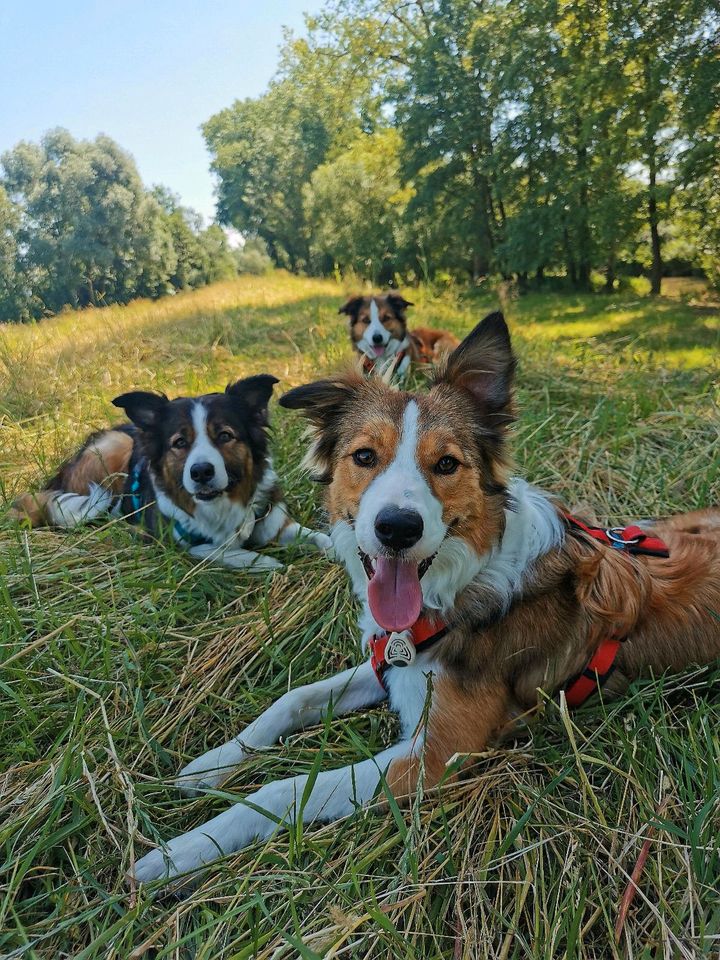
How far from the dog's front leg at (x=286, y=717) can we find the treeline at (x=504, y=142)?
820 cm

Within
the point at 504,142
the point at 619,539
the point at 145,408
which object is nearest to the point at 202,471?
the point at 145,408

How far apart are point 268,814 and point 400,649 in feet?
2.47

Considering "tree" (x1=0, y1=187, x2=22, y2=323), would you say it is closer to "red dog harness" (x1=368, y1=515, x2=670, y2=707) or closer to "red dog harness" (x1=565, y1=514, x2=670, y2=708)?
"red dog harness" (x1=368, y1=515, x2=670, y2=707)

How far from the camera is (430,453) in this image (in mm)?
2191

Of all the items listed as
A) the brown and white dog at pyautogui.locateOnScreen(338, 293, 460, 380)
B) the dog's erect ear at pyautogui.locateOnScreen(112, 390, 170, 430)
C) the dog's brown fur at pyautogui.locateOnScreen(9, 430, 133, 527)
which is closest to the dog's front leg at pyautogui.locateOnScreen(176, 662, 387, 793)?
the dog's erect ear at pyautogui.locateOnScreen(112, 390, 170, 430)

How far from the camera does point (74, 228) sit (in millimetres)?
7609

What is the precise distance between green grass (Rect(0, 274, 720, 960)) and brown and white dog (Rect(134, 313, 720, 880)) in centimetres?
11

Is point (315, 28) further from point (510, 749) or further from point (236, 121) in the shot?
point (510, 749)

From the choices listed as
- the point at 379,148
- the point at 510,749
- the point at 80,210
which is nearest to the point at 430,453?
the point at 510,749

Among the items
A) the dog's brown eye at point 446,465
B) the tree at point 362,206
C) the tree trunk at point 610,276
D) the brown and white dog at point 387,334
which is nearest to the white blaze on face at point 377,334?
the brown and white dog at point 387,334

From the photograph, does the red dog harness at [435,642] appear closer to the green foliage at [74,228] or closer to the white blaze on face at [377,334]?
the white blaze on face at [377,334]

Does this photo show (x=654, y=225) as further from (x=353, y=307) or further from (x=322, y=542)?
(x=322, y=542)

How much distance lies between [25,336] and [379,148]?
80.8 feet

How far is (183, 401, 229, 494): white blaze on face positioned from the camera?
12.4 ft
